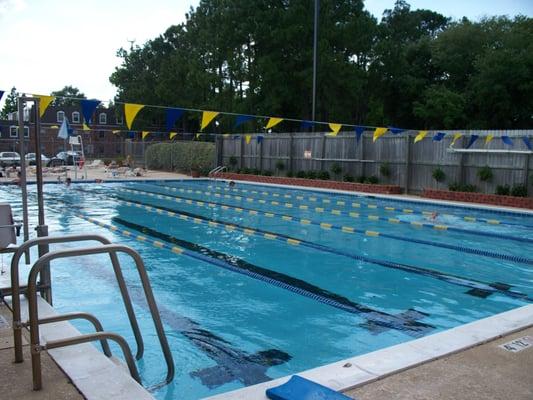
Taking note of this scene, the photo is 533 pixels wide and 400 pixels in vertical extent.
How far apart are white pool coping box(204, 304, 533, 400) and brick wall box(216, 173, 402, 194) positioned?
1369cm

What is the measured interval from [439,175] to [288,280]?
11.1 meters

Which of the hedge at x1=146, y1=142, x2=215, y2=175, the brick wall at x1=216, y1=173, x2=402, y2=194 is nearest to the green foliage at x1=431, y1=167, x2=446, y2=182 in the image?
the brick wall at x1=216, y1=173, x2=402, y2=194

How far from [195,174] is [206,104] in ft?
40.2

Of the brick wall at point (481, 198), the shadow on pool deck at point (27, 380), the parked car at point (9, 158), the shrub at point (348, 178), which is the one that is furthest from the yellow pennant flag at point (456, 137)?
the parked car at point (9, 158)

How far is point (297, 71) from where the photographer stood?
33688mm

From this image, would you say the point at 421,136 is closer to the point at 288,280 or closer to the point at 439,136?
the point at 439,136

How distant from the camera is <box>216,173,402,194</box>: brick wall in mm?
18250

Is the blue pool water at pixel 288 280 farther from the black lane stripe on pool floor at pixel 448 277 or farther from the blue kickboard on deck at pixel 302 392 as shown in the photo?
the blue kickboard on deck at pixel 302 392

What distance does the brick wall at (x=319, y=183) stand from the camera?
59.9 feet

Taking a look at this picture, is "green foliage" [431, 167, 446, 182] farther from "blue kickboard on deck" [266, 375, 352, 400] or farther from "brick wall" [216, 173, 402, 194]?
"blue kickboard on deck" [266, 375, 352, 400]

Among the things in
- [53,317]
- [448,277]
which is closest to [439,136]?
[448,277]

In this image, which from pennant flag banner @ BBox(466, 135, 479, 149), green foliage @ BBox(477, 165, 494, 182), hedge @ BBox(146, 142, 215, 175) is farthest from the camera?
hedge @ BBox(146, 142, 215, 175)

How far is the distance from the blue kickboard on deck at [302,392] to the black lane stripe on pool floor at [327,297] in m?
2.47

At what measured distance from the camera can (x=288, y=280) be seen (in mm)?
7406
